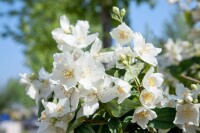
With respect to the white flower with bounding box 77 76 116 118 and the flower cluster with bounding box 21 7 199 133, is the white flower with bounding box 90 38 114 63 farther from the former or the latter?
the white flower with bounding box 77 76 116 118

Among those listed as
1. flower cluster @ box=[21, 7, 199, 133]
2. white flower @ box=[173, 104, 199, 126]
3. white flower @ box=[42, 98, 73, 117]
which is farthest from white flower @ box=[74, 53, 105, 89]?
white flower @ box=[173, 104, 199, 126]

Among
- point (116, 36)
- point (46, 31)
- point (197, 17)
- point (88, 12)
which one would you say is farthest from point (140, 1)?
point (116, 36)

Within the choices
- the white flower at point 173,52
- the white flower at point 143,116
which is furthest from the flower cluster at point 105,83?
the white flower at point 173,52

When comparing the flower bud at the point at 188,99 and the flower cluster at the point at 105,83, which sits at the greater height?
the flower cluster at the point at 105,83

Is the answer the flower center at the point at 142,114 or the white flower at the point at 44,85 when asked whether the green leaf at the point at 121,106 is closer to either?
the flower center at the point at 142,114

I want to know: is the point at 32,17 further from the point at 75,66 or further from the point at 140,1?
the point at 75,66

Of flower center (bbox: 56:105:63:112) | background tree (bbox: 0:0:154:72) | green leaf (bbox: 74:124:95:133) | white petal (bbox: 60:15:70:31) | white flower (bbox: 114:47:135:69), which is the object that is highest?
background tree (bbox: 0:0:154:72)
